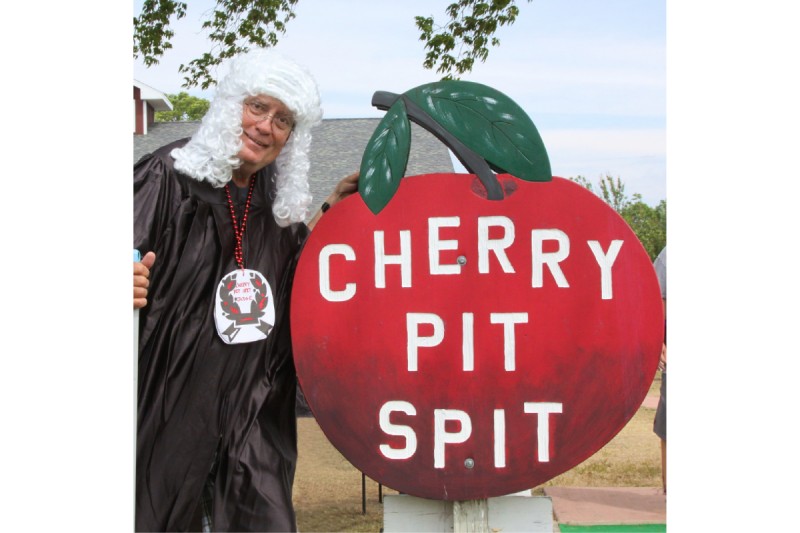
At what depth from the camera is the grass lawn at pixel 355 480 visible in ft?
14.6

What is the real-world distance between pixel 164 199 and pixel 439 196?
706 millimetres

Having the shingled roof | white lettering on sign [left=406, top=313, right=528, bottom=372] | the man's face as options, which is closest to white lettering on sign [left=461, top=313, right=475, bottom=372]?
white lettering on sign [left=406, top=313, right=528, bottom=372]

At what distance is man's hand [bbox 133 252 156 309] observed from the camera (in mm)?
2127

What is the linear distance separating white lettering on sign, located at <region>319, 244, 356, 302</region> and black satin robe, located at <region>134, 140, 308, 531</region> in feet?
Result: 0.62

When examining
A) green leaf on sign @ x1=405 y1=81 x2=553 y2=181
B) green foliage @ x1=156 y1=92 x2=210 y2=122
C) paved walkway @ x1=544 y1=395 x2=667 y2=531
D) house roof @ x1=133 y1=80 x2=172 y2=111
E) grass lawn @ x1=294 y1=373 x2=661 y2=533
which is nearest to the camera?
green leaf on sign @ x1=405 y1=81 x2=553 y2=181

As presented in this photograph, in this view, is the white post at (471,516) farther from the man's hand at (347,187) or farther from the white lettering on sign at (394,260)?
the man's hand at (347,187)

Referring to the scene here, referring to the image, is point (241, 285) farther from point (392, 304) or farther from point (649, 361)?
point (649, 361)

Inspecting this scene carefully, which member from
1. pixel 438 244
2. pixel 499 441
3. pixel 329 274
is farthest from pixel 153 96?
pixel 499 441

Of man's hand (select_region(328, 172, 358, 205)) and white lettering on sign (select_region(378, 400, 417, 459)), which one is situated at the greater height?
man's hand (select_region(328, 172, 358, 205))

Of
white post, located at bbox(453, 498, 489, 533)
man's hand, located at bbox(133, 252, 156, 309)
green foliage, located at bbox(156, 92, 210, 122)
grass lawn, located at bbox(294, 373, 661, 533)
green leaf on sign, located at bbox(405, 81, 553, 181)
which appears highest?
green foliage, located at bbox(156, 92, 210, 122)

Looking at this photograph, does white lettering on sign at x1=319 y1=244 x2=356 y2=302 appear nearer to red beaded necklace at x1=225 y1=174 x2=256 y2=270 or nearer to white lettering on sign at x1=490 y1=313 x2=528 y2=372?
red beaded necklace at x1=225 y1=174 x2=256 y2=270

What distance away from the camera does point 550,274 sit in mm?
2125

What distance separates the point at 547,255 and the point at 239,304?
0.78 meters

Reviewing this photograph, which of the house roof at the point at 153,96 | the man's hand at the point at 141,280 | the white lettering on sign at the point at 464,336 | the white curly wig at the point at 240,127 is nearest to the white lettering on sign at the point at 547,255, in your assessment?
the white lettering on sign at the point at 464,336
